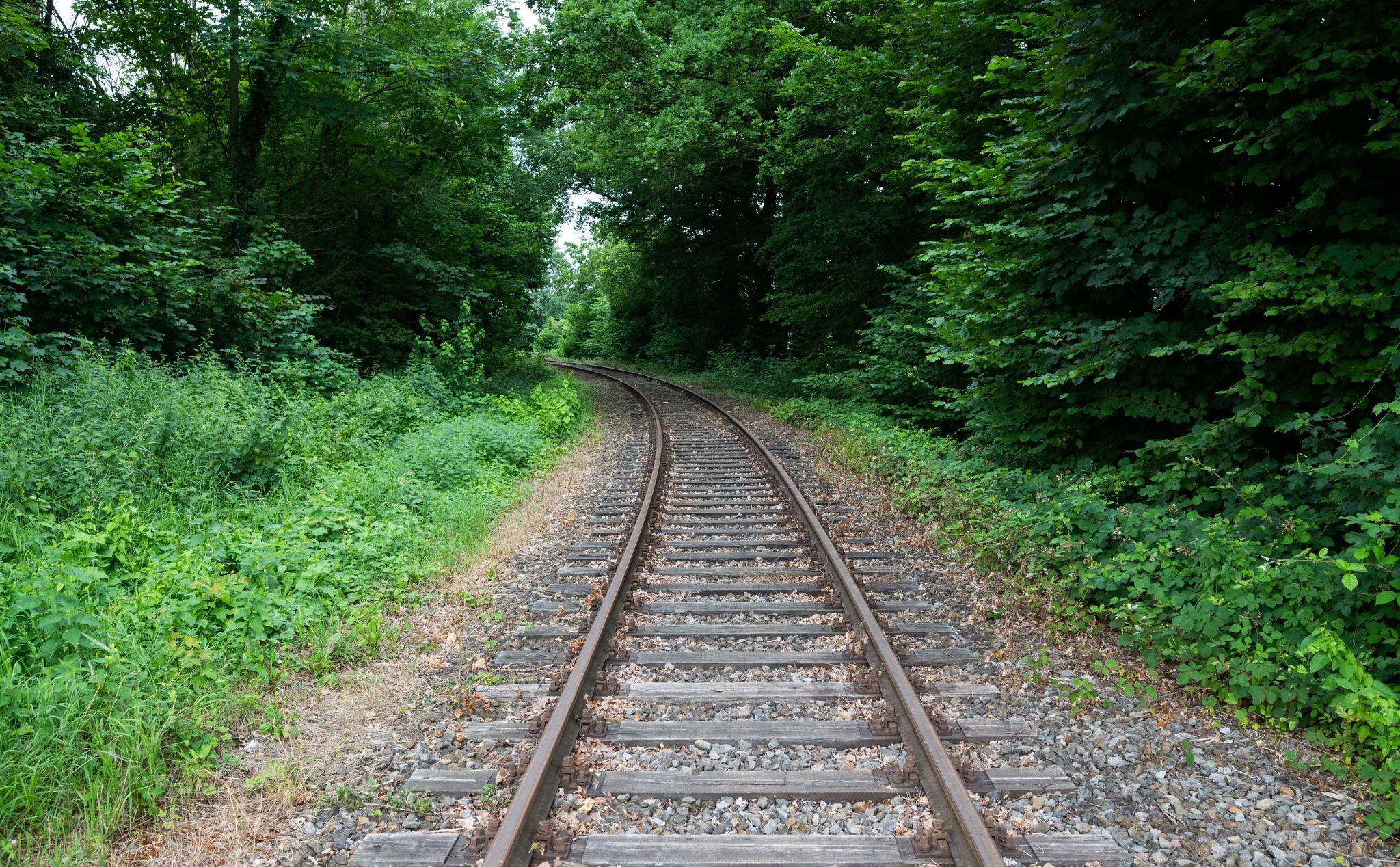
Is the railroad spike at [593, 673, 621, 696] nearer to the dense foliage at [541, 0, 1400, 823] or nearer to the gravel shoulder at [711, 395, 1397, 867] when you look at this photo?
the gravel shoulder at [711, 395, 1397, 867]

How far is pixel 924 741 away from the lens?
3.21 meters

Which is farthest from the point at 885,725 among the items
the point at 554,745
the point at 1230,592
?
the point at 1230,592

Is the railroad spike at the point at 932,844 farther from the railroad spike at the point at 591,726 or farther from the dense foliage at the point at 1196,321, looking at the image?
the dense foliage at the point at 1196,321

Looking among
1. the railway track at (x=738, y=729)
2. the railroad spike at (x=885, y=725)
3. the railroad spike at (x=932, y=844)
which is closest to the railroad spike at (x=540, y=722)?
the railway track at (x=738, y=729)

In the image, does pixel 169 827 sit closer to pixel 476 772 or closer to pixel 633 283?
pixel 476 772

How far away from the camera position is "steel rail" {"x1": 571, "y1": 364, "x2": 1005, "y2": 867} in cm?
262

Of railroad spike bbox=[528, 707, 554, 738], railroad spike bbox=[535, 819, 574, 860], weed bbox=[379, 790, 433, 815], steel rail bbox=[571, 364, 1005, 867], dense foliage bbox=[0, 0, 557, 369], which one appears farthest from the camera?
dense foliage bbox=[0, 0, 557, 369]

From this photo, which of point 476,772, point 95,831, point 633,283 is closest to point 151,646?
point 95,831

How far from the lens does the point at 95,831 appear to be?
2781 millimetres

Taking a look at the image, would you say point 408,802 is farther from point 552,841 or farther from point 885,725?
point 885,725

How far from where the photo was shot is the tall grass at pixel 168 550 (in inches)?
120

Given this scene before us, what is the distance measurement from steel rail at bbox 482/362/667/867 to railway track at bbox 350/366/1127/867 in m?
0.01

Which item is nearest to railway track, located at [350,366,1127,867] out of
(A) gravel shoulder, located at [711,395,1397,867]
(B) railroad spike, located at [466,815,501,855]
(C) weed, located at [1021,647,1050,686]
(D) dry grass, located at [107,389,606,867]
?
(B) railroad spike, located at [466,815,501,855]

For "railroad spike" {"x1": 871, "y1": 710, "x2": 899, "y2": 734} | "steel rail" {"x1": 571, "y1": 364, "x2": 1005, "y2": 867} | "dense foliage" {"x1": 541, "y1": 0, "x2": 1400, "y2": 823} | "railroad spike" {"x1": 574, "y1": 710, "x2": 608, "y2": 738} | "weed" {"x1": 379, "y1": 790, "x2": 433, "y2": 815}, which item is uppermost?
"dense foliage" {"x1": 541, "y1": 0, "x2": 1400, "y2": 823}
